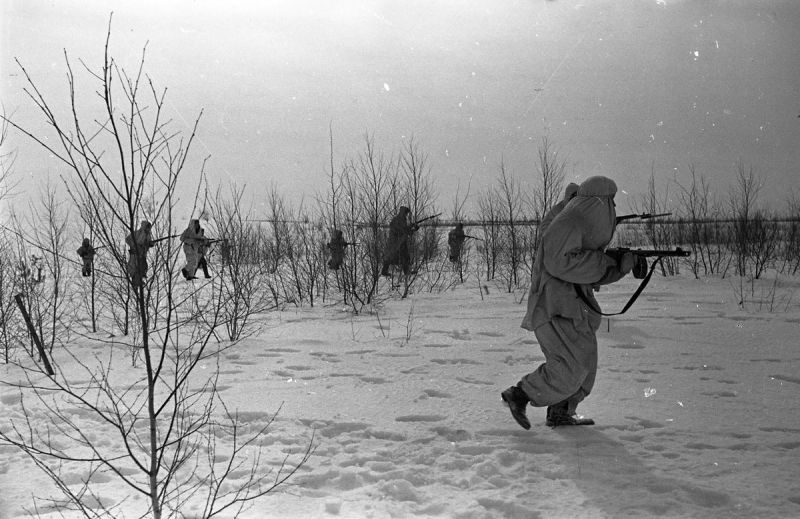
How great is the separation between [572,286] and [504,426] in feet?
3.52

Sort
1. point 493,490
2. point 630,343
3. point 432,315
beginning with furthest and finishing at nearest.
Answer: point 432,315
point 630,343
point 493,490

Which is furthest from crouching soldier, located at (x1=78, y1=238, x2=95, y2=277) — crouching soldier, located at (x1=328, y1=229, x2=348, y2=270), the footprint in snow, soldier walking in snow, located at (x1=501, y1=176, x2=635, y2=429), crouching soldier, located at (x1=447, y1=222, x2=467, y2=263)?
crouching soldier, located at (x1=447, y1=222, x2=467, y2=263)

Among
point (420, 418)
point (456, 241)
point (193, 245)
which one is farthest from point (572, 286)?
point (456, 241)

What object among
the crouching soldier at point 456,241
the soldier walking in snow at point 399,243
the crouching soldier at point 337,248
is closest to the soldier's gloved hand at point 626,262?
the soldier walking in snow at point 399,243

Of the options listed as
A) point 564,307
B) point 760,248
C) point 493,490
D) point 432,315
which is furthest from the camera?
point 760,248

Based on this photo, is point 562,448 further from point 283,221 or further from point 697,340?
point 283,221

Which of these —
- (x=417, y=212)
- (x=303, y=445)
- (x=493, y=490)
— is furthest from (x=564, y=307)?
(x=417, y=212)

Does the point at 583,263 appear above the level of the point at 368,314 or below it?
above

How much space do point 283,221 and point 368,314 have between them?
5292 millimetres

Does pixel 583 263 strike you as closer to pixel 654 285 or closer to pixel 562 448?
pixel 562 448

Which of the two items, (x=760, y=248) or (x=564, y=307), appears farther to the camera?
(x=760, y=248)

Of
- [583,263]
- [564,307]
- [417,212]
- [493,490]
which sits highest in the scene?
[417,212]

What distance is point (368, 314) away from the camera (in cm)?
852

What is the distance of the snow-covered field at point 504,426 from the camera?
8.43ft
